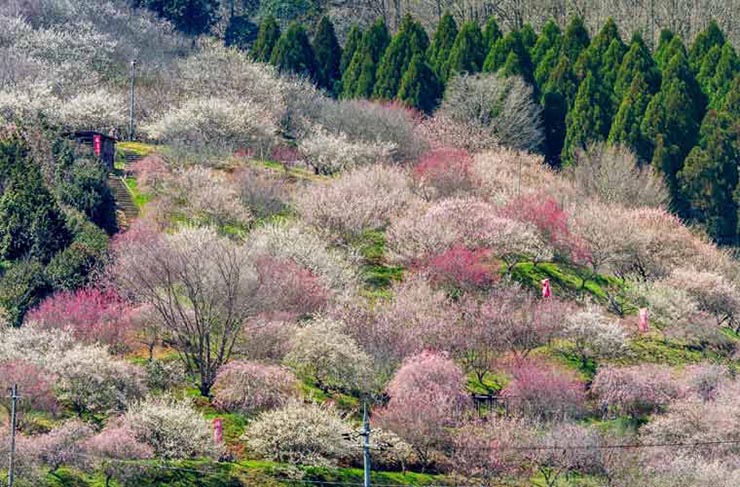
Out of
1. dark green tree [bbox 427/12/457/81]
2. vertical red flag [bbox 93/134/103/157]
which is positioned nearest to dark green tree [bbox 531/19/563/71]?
dark green tree [bbox 427/12/457/81]

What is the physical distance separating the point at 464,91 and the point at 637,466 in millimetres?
30543

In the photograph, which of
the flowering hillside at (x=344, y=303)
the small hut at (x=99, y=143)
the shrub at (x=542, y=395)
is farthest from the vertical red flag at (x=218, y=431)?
the small hut at (x=99, y=143)

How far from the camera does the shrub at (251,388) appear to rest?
4697 centimetres

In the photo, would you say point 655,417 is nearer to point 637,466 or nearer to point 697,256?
point 637,466

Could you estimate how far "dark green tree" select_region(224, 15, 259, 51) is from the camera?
91625mm

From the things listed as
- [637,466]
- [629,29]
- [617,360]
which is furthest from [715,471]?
[629,29]

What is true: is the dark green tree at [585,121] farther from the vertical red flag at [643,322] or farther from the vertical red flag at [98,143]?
the vertical red flag at [98,143]

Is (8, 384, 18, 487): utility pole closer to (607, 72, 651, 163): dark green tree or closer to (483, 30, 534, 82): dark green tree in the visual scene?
(607, 72, 651, 163): dark green tree

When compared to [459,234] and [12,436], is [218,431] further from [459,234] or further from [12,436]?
[459,234]

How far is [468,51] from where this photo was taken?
79.1 metres

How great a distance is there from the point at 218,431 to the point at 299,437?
200 centimetres

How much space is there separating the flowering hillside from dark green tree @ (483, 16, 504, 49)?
5.02 m

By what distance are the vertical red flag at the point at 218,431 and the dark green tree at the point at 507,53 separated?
35.1m

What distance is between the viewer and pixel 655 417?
166 ft
